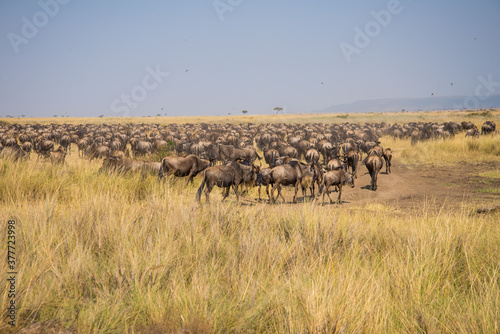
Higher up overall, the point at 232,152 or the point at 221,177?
the point at 221,177

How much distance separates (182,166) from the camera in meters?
13.0

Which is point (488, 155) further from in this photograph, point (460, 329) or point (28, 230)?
point (28, 230)

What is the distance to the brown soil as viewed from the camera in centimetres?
1180

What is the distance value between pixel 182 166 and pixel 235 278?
989 cm

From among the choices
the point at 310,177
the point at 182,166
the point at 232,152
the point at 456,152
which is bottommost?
the point at 456,152

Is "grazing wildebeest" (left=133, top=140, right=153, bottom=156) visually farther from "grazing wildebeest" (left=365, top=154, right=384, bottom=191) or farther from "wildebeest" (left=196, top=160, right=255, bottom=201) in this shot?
"grazing wildebeest" (left=365, top=154, right=384, bottom=191)

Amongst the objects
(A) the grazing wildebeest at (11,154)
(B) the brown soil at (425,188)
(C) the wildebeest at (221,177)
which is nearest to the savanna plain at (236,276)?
(C) the wildebeest at (221,177)

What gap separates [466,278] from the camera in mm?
4168

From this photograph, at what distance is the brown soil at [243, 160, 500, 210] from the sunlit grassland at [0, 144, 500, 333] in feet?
21.8

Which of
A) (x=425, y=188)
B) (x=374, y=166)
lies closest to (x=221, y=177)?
(x=374, y=166)

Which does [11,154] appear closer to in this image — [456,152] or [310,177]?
[310,177]

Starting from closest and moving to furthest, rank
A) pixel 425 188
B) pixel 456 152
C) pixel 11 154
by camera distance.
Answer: pixel 11 154, pixel 425 188, pixel 456 152

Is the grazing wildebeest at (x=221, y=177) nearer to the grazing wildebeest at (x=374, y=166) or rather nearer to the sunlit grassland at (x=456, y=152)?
the grazing wildebeest at (x=374, y=166)

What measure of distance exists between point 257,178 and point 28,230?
8.95 meters
